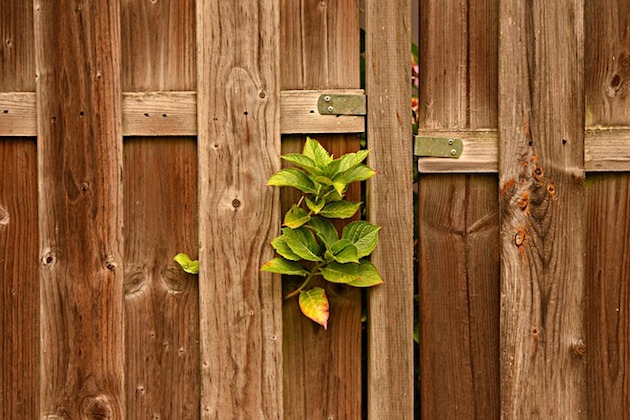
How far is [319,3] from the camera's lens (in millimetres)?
2199

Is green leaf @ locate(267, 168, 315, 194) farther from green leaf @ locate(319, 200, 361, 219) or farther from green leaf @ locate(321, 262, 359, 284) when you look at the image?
green leaf @ locate(321, 262, 359, 284)

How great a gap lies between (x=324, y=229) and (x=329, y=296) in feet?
0.73

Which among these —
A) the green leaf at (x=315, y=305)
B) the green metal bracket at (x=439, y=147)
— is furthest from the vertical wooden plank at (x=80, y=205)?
the green metal bracket at (x=439, y=147)

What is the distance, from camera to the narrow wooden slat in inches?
85.7

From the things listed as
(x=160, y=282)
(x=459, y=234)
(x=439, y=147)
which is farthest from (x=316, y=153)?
(x=160, y=282)

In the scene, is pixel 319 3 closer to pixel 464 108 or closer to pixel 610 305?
pixel 464 108

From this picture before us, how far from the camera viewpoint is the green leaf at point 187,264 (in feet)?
7.25

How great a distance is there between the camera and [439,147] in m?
2.19

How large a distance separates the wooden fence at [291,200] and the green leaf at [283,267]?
2.7 inches

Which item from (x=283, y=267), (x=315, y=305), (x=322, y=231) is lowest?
(x=315, y=305)

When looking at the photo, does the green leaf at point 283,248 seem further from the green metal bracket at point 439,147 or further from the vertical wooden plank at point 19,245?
the vertical wooden plank at point 19,245

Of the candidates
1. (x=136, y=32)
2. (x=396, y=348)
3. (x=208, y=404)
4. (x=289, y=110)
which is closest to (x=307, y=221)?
(x=289, y=110)

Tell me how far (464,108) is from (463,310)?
0.64m

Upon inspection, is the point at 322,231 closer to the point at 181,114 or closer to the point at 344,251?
the point at 344,251
